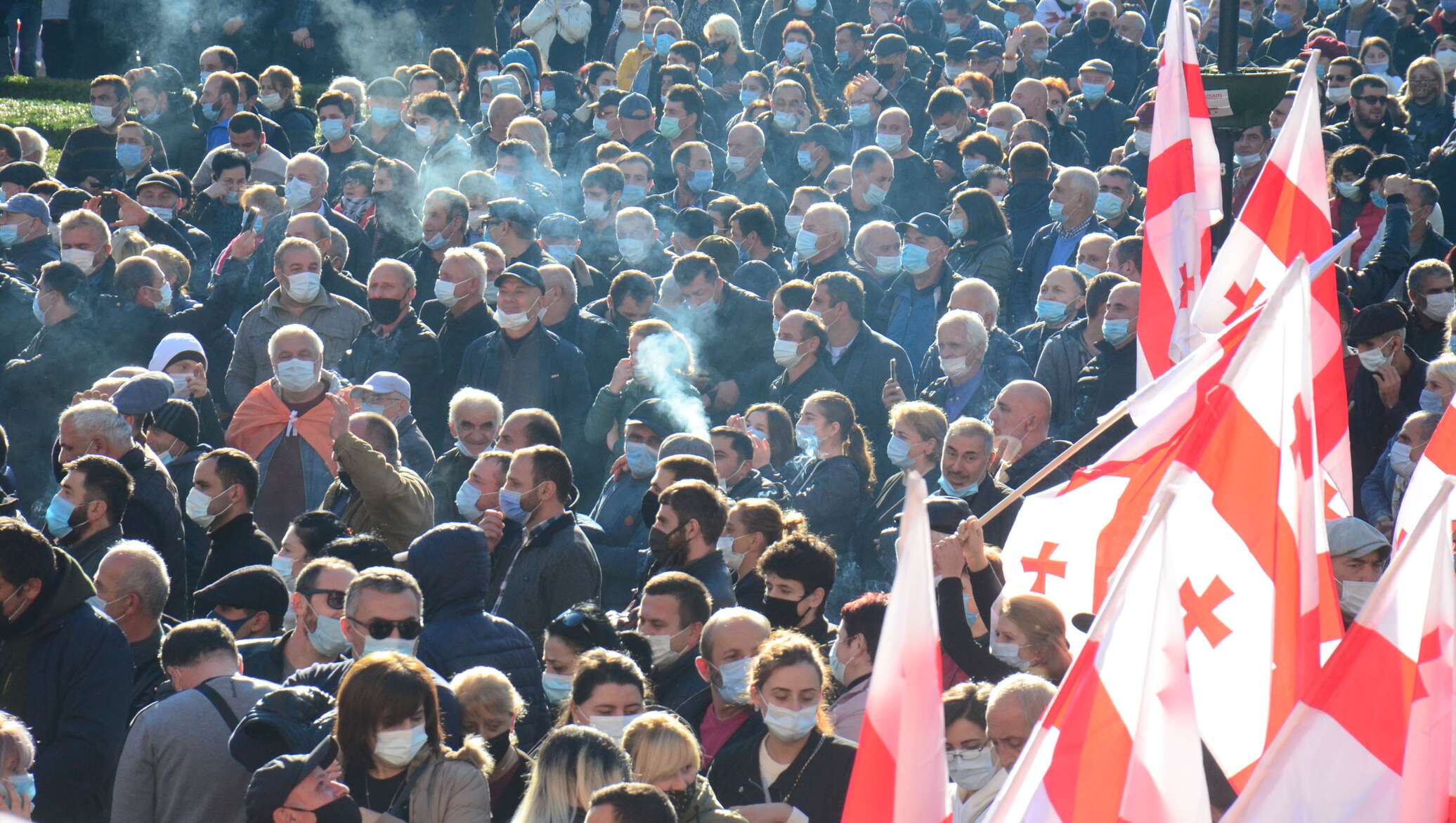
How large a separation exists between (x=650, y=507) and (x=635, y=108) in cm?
741

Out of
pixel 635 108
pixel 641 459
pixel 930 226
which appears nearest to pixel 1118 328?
pixel 930 226

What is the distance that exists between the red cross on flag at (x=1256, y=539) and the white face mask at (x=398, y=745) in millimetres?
2276

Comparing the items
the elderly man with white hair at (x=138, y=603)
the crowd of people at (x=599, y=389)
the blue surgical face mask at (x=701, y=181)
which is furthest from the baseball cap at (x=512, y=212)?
the elderly man with white hair at (x=138, y=603)

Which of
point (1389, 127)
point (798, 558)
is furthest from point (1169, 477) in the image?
point (1389, 127)

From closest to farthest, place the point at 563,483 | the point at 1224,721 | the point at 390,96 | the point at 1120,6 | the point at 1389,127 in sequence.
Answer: the point at 1224,721, the point at 563,483, the point at 1389,127, the point at 390,96, the point at 1120,6

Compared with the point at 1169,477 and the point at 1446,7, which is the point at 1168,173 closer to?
the point at 1169,477

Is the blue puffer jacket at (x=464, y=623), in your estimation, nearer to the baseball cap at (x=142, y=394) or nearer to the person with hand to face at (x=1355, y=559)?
the baseball cap at (x=142, y=394)

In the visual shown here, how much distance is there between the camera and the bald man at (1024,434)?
8773 millimetres

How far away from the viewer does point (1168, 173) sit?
8.59 metres

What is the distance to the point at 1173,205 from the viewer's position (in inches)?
338

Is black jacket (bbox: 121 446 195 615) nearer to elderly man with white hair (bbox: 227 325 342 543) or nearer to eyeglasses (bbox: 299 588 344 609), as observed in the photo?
elderly man with white hair (bbox: 227 325 342 543)

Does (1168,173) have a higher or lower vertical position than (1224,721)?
higher

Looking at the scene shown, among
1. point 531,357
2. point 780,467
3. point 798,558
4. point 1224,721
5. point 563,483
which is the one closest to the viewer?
point 1224,721

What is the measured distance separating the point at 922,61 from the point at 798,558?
10.0 m
